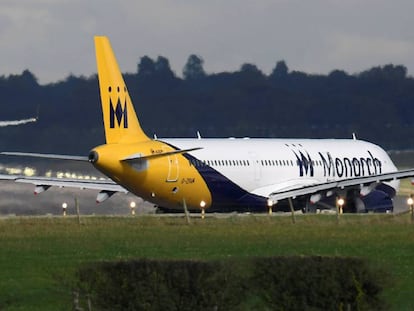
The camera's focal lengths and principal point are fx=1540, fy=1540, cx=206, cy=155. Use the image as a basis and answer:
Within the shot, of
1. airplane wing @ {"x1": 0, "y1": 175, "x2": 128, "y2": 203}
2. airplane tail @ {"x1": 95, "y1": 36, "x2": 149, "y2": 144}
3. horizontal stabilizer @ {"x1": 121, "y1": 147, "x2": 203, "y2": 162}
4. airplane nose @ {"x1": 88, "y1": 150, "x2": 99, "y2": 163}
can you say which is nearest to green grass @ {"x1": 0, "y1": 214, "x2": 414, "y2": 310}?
airplane nose @ {"x1": 88, "y1": 150, "x2": 99, "y2": 163}

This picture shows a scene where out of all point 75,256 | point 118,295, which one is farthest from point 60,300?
point 75,256

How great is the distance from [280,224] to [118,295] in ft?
86.6

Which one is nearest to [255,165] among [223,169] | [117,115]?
[223,169]

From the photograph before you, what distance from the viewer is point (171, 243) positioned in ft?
116

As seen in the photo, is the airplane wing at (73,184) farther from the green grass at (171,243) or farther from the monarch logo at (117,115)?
the green grass at (171,243)

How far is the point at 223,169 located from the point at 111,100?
24.0 ft

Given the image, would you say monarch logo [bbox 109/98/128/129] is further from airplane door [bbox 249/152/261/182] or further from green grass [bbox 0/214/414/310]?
airplane door [bbox 249/152/261/182]

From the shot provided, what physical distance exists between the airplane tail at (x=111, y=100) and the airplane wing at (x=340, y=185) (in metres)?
8.92

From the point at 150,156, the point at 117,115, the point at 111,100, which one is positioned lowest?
the point at 150,156

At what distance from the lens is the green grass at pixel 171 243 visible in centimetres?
2484

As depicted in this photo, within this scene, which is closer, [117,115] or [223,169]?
[117,115]

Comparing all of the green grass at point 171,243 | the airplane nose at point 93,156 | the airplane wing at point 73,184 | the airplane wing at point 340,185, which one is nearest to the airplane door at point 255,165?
the airplane wing at point 340,185

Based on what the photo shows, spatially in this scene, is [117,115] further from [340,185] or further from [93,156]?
[340,185]

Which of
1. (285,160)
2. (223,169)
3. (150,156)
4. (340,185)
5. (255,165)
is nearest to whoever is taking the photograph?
(150,156)
